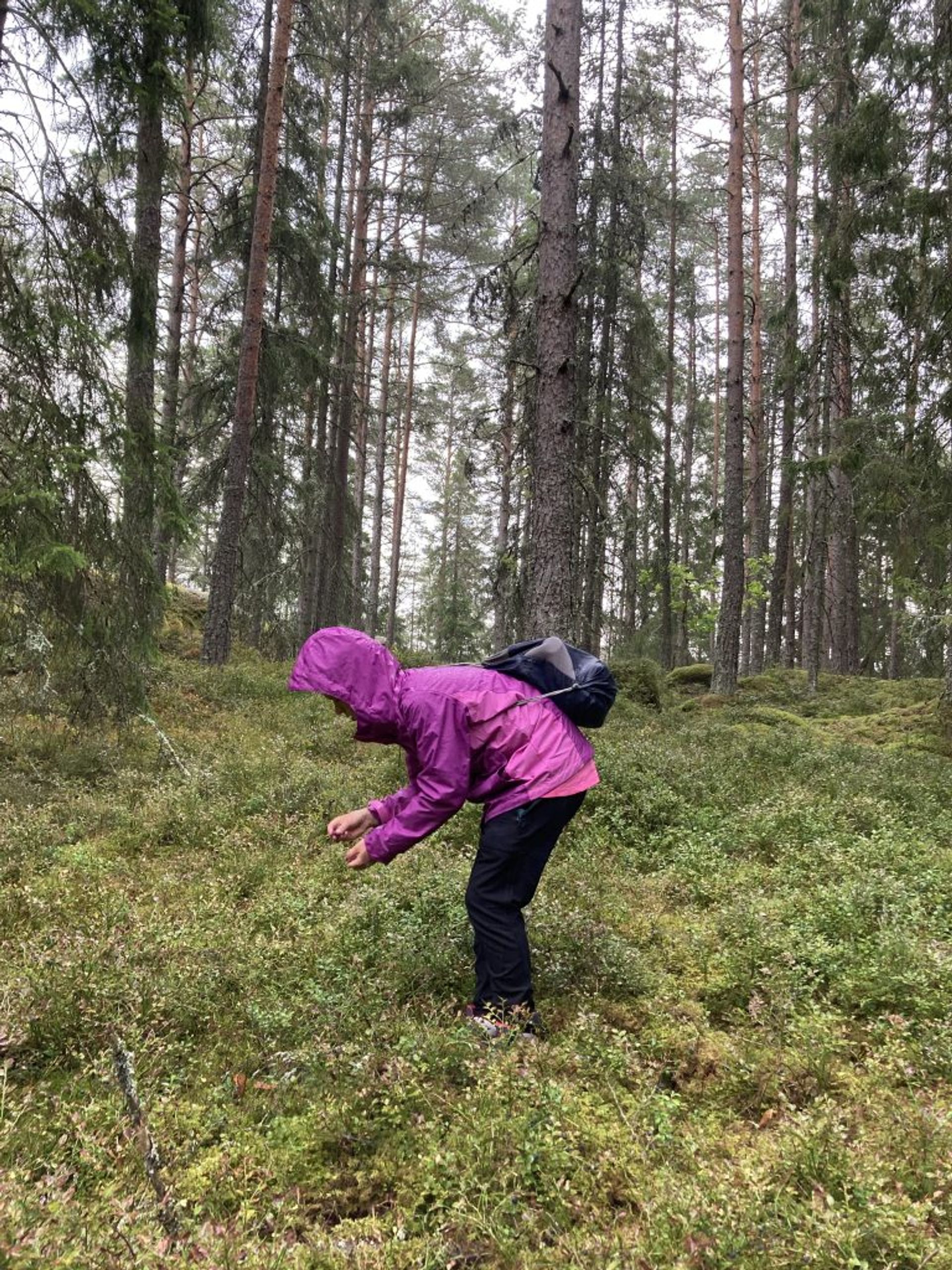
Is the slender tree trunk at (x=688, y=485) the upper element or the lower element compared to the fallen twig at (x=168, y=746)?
upper

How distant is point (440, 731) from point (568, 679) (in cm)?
66

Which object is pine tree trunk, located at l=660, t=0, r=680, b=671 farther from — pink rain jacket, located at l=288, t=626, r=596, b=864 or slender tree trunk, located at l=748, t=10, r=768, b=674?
pink rain jacket, located at l=288, t=626, r=596, b=864

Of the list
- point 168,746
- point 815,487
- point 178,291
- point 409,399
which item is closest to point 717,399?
point 409,399

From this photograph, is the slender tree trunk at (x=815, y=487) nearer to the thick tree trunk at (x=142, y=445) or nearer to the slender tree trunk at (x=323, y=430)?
the slender tree trunk at (x=323, y=430)

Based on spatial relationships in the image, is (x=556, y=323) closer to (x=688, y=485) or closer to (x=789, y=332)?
(x=789, y=332)

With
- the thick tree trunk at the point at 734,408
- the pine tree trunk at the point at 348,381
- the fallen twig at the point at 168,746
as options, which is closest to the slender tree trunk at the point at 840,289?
the thick tree trunk at the point at 734,408

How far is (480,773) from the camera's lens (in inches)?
132

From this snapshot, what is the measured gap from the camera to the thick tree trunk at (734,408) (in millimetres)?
13133

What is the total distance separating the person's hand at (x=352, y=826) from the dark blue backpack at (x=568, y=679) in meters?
0.92

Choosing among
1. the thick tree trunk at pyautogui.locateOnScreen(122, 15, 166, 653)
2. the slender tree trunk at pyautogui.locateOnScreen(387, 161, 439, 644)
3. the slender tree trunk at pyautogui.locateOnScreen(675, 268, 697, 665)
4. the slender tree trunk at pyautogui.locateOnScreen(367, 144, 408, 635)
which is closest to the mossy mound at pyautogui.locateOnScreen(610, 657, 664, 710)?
the slender tree trunk at pyautogui.locateOnScreen(675, 268, 697, 665)

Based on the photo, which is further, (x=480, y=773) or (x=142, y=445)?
(x=142, y=445)

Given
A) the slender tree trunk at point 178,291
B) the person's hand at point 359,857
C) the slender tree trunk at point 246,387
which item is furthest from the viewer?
the slender tree trunk at point 178,291

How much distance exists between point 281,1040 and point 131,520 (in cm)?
522

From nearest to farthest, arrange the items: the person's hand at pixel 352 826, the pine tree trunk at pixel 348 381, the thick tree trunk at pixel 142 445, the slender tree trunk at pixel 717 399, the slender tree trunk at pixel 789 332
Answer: the person's hand at pixel 352 826 < the thick tree trunk at pixel 142 445 < the slender tree trunk at pixel 789 332 < the pine tree trunk at pixel 348 381 < the slender tree trunk at pixel 717 399
